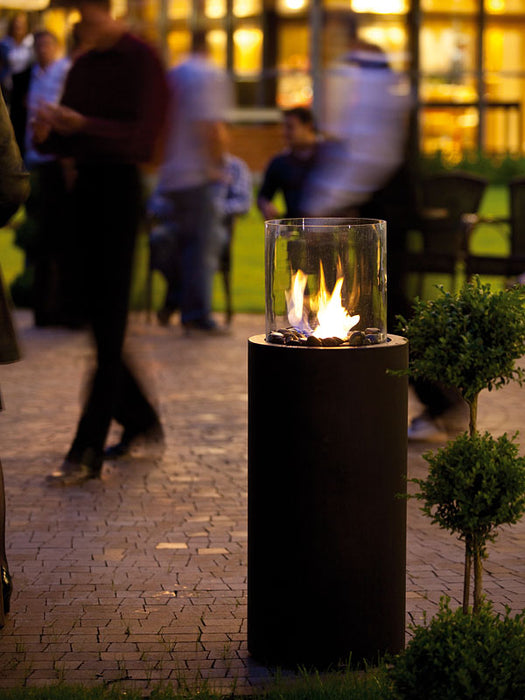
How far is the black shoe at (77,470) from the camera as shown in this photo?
6.58m

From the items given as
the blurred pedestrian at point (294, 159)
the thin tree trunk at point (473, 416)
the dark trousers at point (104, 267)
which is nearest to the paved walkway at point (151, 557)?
the dark trousers at point (104, 267)

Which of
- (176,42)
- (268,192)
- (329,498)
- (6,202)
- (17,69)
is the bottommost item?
(329,498)

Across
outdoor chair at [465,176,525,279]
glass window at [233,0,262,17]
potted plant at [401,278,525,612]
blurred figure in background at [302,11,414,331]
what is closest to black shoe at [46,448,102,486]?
blurred figure in background at [302,11,414,331]

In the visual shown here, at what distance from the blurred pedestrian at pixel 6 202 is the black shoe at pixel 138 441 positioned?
8.37 ft

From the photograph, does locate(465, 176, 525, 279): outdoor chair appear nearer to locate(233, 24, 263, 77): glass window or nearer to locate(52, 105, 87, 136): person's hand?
locate(52, 105, 87, 136): person's hand

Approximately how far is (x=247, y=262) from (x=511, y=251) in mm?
7824

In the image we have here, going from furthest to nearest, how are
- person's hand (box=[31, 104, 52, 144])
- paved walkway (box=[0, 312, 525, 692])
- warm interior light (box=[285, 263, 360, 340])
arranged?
1. person's hand (box=[31, 104, 52, 144])
2. paved walkway (box=[0, 312, 525, 692])
3. warm interior light (box=[285, 263, 360, 340])

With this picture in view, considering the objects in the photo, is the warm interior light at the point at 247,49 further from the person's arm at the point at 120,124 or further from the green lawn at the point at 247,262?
the person's arm at the point at 120,124

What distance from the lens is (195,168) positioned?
1166 cm

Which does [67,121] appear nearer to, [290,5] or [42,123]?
[42,123]

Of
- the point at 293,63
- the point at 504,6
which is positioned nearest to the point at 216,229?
the point at 293,63

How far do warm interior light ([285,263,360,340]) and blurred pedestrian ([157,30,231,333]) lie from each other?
743cm

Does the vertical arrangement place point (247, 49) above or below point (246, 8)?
below

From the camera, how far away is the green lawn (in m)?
13.5
